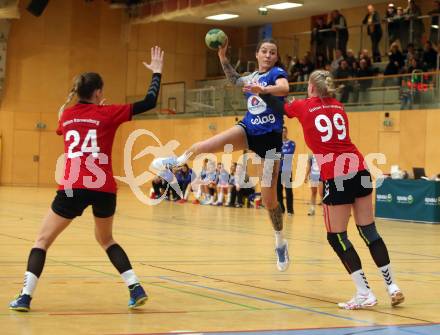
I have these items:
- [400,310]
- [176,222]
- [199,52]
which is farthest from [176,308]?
[199,52]

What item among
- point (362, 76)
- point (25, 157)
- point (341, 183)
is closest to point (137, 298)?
point (341, 183)

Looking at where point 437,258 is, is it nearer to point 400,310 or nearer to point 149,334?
point 400,310

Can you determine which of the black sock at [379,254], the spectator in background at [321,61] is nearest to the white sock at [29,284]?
the black sock at [379,254]

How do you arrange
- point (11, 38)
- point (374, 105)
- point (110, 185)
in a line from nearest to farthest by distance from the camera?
point (110, 185) → point (374, 105) → point (11, 38)

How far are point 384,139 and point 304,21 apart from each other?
12.4m

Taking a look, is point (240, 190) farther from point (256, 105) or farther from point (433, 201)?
point (256, 105)

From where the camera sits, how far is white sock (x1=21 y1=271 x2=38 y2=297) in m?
6.51

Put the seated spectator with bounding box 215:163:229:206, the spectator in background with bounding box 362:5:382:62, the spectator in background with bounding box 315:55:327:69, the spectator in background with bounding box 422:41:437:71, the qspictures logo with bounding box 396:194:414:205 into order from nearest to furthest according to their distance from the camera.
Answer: the qspictures logo with bounding box 396:194:414:205
the spectator in background with bounding box 422:41:437:71
the seated spectator with bounding box 215:163:229:206
the spectator in background with bounding box 362:5:382:62
the spectator in background with bounding box 315:55:327:69

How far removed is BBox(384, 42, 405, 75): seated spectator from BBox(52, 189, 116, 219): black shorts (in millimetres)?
20660

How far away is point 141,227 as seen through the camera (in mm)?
16078

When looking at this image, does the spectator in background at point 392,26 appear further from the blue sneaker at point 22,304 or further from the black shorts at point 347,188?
the blue sneaker at point 22,304

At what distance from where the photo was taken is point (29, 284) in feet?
21.5

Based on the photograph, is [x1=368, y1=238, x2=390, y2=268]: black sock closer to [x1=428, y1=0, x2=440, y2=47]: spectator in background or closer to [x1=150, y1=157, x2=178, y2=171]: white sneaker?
[x1=150, y1=157, x2=178, y2=171]: white sneaker

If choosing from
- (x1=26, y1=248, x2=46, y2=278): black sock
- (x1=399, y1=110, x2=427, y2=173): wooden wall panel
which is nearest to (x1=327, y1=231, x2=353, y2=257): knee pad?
(x1=26, y1=248, x2=46, y2=278): black sock
